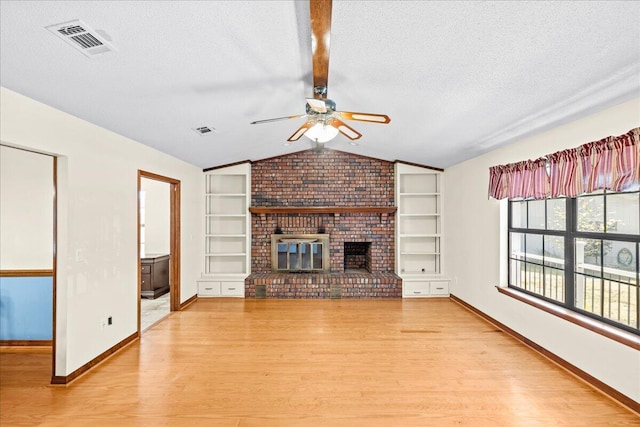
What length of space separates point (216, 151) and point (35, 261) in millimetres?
2542

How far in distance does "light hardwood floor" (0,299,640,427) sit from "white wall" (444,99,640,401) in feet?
0.71

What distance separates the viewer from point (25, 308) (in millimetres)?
3279

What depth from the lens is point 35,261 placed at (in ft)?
10.8

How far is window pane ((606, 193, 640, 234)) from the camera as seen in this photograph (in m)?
2.33

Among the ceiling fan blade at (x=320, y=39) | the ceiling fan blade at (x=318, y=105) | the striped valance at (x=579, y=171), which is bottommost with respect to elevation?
the striped valance at (x=579, y=171)

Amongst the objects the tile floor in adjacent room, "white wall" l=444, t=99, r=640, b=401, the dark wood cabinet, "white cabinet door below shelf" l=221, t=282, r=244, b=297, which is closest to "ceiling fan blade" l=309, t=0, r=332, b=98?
"white wall" l=444, t=99, r=640, b=401

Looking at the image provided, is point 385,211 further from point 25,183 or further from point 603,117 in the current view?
point 25,183

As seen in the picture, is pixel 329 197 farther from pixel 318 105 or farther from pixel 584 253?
pixel 584 253

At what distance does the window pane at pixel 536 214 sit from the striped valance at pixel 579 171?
25cm

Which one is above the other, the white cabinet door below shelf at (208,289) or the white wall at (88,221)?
the white wall at (88,221)

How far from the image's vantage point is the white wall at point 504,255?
233 centimetres

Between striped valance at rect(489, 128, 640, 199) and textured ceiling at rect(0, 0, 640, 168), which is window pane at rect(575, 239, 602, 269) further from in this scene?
textured ceiling at rect(0, 0, 640, 168)

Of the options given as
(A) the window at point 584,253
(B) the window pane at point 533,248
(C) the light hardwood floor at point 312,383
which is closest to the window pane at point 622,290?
(A) the window at point 584,253

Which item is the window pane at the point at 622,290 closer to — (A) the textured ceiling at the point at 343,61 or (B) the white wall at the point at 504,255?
(B) the white wall at the point at 504,255
